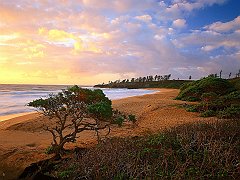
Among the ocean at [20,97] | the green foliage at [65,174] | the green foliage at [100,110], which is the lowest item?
the ocean at [20,97]

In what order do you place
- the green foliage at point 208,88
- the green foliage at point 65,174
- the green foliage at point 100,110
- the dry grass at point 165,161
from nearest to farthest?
the dry grass at point 165,161, the green foliage at point 65,174, the green foliage at point 100,110, the green foliage at point 208,88

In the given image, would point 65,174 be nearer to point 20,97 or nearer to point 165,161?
point 165,161

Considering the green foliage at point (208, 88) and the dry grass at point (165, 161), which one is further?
the green foliage at point (208, 88)

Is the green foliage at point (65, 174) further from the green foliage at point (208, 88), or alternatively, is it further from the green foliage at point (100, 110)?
the green foliage at point (208, 88)

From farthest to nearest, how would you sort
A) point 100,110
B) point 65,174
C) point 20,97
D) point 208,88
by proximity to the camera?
point 20,97 < point 208,88 < point 100,110 < point 65,174

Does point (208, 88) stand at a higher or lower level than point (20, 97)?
higher

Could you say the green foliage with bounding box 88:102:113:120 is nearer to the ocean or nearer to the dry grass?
the dry grass

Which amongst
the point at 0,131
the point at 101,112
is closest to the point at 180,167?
the point at 101,112

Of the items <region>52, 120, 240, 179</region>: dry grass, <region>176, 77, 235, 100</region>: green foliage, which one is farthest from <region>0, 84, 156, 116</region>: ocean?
<region>176, 77, 235, 100</region>: green foliage

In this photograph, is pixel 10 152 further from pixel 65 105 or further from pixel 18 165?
pixel 65 105

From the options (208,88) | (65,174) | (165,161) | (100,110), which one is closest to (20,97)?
(208,88)

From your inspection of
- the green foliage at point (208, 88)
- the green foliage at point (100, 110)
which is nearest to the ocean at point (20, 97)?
the green foliage at point (100, 110)

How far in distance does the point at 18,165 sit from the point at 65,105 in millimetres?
2160

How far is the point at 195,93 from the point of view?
2612cm
